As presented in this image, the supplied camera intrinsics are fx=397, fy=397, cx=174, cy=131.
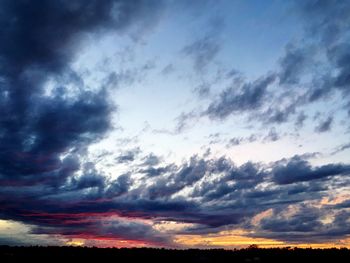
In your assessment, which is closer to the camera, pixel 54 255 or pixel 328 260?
pixel 328 260

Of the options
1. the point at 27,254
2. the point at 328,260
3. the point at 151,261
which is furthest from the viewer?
the point at 27,254

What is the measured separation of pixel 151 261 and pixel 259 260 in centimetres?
853

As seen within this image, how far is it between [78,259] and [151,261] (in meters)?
6.00

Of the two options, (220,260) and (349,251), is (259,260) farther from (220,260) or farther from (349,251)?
(349,251)

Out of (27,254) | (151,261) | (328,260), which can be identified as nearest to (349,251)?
(328,260)

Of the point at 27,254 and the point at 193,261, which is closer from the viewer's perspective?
the point at 193,261

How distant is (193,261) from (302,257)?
8486 mm

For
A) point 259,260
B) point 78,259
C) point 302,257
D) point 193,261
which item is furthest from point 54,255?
point 302,257

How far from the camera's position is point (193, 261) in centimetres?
3153

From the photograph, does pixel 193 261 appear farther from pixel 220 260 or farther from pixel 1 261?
pixel 1 261

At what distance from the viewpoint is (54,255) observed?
33438 mm

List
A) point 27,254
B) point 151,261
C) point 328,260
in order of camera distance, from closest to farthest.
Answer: point 328,260, point 151,261, point 27,254

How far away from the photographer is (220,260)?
31406 millimetres

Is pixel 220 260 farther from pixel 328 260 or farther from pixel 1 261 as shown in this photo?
pixel 1 261
